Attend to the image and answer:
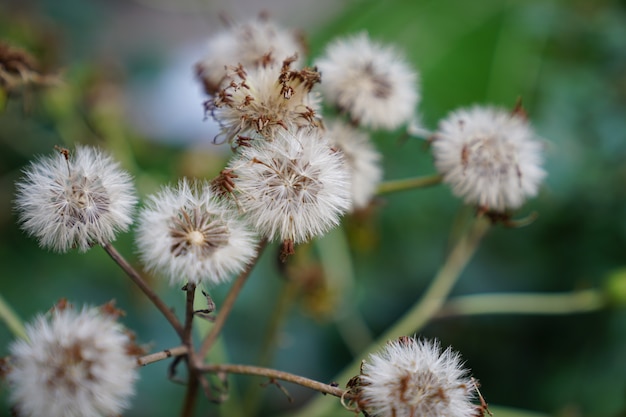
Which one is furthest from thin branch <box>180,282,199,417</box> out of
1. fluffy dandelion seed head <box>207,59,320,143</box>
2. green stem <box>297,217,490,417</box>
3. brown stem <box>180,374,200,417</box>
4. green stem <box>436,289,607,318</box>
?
green stem <box>436,289,607,318</box>

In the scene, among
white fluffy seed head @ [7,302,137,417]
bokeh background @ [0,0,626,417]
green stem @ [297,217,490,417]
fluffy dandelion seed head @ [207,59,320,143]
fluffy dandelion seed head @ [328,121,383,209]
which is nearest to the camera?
white fluffy seed head @ [7,302,137,417]

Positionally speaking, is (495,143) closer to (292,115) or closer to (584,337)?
(292,115)

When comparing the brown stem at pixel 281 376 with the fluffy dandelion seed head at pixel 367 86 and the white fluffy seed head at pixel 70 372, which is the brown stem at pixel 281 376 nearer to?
the white fluffy seed head at pixel 70 372

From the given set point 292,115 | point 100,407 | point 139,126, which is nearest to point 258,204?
point 292,115

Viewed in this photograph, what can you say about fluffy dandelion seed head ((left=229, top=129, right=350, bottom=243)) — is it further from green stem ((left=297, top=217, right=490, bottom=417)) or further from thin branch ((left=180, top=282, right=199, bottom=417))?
green stem ((left=297, top=217, right=490, bottom=417))

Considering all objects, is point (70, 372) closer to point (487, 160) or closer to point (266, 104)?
point (266, 104)

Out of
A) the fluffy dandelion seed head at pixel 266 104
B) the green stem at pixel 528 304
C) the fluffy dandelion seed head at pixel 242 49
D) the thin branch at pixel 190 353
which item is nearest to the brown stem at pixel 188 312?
the thin branch at pixel 190 353
